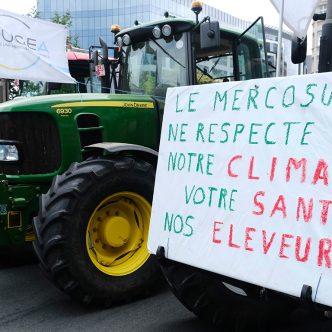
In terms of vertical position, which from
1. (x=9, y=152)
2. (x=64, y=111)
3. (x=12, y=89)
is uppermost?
(x=12, y=89)

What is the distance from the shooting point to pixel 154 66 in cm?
503

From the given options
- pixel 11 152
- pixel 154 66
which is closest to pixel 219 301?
pixel 11 152

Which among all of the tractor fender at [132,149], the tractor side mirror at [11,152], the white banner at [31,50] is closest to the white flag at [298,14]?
the tractor fender at [132,149]

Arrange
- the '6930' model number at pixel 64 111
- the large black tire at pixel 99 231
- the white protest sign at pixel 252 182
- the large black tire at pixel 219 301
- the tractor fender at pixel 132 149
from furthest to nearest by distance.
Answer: the '6930' model number at pixel 64 111, the tractor fender at pixel 132 149, the large black tire at pixel 99 231, the large black tire at pixel 219 301, the white protest sign at pixel 252 182

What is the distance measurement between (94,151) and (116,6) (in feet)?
165

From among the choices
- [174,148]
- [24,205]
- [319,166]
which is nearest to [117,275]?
[24,205]

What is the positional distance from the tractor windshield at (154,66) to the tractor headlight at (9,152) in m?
1.41

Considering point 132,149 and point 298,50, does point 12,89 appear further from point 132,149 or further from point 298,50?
point 298,50

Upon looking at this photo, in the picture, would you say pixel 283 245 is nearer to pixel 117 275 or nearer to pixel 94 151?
pixel 117 275

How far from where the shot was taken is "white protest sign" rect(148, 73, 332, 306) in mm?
2350

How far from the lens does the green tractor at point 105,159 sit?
3.83 metres

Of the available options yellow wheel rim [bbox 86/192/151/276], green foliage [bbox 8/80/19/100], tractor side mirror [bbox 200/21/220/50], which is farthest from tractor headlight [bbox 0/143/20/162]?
green foliage [bbox 8/80/19/100]

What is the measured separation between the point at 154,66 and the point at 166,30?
0.42 metres

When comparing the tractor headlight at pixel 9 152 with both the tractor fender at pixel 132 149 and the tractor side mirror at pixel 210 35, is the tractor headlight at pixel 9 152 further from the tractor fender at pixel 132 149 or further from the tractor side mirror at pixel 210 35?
the tractor side mirror at pixel 210 35
